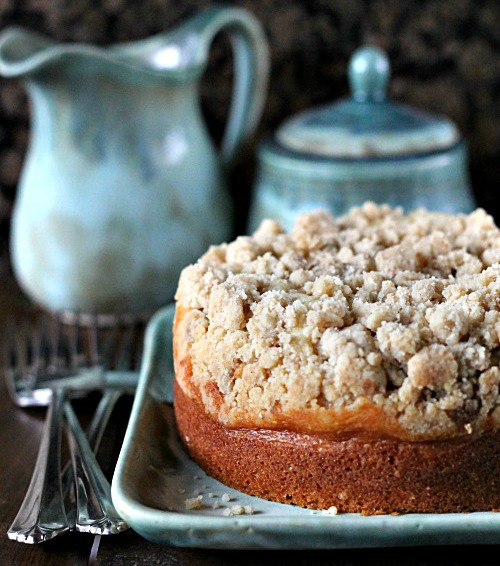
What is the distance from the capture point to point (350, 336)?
748 mm

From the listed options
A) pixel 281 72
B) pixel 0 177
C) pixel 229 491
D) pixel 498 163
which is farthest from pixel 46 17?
pixel 229 491

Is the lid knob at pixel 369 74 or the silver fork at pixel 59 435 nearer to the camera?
the silver fork at pixel 59 435

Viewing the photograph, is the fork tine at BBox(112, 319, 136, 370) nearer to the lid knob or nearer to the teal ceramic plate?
the teal ceramic plate

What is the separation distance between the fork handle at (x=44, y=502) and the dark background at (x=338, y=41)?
857 mm

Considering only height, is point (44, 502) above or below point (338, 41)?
below

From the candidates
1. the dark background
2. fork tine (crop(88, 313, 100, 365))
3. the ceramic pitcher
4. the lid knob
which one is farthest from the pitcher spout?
the lid knob

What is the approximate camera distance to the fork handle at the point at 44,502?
2.57 feet

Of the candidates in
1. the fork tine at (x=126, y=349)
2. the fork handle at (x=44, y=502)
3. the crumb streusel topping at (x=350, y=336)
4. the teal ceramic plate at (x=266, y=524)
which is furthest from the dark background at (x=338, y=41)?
the teal ceramic plate at (x=266, y=524)

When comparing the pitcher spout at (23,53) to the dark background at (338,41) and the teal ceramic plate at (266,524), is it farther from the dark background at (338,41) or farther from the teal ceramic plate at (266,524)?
the teal ceramic plate at (266,524)

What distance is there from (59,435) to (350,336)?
1.33ft

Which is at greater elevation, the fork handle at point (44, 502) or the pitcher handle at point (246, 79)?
the pitcher handle at point (246, 79)

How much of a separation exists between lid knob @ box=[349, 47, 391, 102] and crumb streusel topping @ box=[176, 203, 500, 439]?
0.52 m

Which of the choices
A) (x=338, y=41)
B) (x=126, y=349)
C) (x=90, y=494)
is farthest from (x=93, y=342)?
(x=338, y=41)

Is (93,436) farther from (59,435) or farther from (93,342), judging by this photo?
(93,342)
